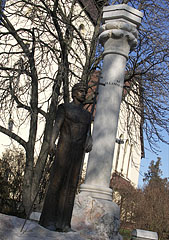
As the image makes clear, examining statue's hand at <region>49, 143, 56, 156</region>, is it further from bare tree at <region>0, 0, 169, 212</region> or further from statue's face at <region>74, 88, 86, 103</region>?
bare tree at <region>0, 0, 169, 212</region>

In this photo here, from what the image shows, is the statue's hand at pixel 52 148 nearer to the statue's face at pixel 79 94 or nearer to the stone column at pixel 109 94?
the statue's face at pixel 79 94

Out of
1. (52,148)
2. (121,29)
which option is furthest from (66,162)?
(121,29)

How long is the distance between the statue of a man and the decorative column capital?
3.54 m

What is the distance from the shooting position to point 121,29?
8883 millimetres

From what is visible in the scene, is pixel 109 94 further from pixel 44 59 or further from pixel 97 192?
pixel 44 59

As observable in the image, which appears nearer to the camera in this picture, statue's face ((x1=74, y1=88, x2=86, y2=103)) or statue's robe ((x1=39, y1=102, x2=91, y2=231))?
statue's robe ((x1=39, y1=102, x2=91, y2=231))

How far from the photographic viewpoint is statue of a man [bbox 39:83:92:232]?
17.6ft

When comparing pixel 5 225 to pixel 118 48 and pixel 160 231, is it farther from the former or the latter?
pixel 160 231

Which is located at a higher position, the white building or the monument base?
the white building

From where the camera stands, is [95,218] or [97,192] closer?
[95,218]

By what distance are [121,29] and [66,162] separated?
174 inches

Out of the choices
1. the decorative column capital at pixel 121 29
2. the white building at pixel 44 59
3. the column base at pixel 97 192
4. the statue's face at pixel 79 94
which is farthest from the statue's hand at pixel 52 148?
the white building at pixel 44 59

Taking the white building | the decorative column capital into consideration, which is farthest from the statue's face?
the white building

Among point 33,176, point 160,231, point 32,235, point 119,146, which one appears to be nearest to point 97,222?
point 32,235
